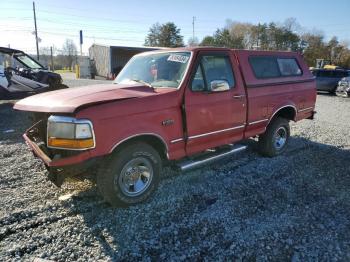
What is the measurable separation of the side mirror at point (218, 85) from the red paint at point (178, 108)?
11 cm

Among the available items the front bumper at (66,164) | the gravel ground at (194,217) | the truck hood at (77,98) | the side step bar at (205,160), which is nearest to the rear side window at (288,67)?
the gravel ground at (194,217)

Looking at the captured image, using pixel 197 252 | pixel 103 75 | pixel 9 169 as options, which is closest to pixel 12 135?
pixel 9 169

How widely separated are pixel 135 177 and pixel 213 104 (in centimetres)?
159

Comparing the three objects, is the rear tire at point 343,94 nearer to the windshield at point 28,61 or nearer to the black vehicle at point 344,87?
the black vehicle at point 344,87

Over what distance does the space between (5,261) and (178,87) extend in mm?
2777

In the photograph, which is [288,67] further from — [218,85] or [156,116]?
[156,116]

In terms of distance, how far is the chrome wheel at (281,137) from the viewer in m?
6.14

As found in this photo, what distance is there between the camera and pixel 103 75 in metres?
38.3

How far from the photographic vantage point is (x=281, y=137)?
6.27 m

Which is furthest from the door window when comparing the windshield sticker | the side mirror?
the windshield sticker

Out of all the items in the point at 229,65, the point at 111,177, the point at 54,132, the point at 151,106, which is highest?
the point at 229,65

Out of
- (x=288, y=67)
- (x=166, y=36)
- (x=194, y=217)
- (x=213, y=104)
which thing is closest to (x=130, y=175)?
(x=194, y=217)

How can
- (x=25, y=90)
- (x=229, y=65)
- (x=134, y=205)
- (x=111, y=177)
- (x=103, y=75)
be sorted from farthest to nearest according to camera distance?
(x=103, y=75) → (x=25, y=90) → (x=229, y=65) → (x=134, y=205) → (x=111, y=177)

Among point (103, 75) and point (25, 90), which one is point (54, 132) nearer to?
point (25, 90)
